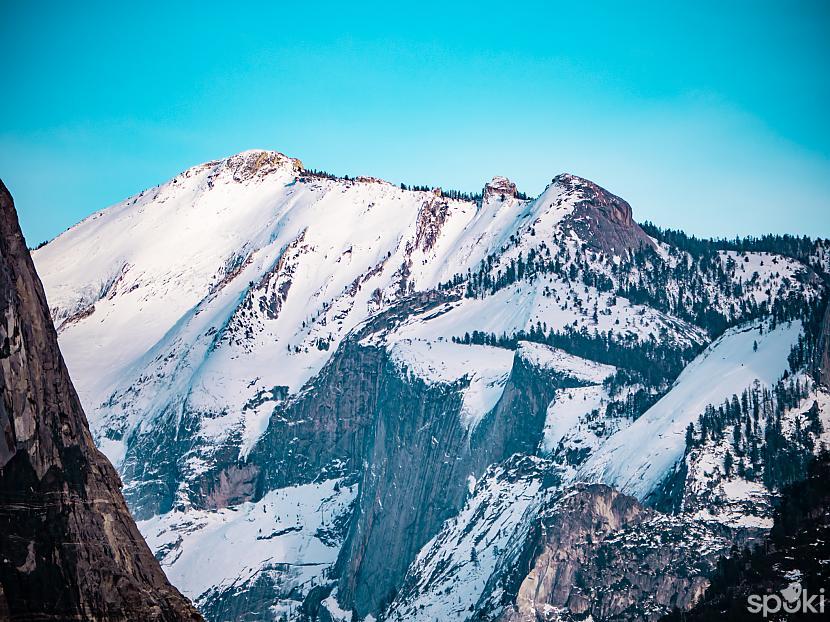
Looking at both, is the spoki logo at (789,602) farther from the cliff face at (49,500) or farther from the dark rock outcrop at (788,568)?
the cliff face at (49,500)

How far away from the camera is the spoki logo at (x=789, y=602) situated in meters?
123

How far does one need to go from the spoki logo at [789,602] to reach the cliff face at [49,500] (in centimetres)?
4772

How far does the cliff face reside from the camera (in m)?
89.1

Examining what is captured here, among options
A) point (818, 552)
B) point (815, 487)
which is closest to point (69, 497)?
point (818, 552)

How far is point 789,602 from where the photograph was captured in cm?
12600

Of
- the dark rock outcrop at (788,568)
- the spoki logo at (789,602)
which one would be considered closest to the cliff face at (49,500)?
the spoki logo at (789,602)

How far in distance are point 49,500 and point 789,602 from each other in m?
59.0

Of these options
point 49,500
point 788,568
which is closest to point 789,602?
point 788,568

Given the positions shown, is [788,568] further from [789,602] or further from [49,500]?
[49,500]

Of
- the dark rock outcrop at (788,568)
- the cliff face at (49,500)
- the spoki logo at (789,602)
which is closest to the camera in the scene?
the cliff face at (49,500)

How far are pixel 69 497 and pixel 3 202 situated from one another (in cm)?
1663

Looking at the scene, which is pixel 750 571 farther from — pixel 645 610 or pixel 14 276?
pixel 14 276

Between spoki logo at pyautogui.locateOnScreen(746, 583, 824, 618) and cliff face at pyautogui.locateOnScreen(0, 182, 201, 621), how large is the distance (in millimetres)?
47717

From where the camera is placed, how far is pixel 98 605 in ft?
298
